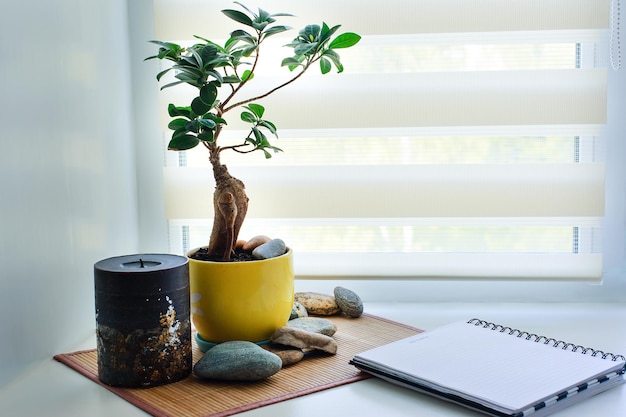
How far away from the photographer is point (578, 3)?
4.57 feet

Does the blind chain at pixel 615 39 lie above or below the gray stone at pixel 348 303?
above

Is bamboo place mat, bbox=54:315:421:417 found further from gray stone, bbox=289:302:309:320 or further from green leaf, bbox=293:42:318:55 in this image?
green leaf, bbox=293:42:318:55

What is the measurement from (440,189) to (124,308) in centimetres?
69

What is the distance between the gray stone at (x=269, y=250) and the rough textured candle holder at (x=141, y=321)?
16 centimetres

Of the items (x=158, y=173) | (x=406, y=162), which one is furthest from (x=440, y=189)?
(x=158, y=173)

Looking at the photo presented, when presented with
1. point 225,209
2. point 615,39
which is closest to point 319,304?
point 225,209

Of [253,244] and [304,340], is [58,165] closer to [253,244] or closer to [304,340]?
[253,244]

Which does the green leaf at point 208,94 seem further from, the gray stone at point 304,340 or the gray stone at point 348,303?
the gray stone at point 348,303

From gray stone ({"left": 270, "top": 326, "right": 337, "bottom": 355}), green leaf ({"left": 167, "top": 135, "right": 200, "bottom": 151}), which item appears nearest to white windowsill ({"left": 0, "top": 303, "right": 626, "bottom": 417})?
gray stone ({"left": 270, "top": 326, "right": 337, "bottom": 355})

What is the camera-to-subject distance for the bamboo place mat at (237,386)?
952 millimetres

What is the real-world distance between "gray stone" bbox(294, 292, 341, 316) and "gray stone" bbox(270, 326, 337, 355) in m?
0.21

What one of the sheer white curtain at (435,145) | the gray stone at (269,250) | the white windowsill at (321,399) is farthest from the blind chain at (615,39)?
the gray stone at (269,250)

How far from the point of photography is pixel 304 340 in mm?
1145

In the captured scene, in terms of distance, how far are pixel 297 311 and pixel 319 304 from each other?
0.07m
